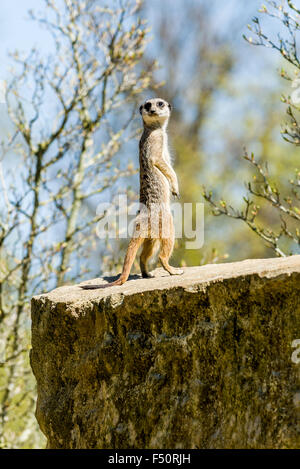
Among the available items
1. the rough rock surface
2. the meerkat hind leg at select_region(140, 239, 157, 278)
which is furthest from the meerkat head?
the rough rock surface

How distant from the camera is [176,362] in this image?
3.48 metres

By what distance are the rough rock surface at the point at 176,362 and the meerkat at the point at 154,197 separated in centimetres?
23

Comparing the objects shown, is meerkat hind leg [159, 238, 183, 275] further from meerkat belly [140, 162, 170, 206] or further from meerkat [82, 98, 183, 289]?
meerkat belly [140, 162, 170, 206]

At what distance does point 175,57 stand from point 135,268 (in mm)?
10076

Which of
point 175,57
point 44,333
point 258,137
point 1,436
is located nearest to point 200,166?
point 258,137

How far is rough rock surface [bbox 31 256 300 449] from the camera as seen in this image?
10.5 ft

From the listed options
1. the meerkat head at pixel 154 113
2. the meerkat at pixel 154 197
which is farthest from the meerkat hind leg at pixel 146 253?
the meerkat head at pixel 154 113

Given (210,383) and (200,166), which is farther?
(200,166)

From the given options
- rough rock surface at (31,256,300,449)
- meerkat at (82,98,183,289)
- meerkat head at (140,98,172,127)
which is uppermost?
meerkat head at (140,98,172,127)

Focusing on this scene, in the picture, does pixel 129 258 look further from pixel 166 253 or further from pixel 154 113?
pixel 154 113

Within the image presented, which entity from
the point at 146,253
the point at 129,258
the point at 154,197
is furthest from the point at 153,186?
the point at 129,258

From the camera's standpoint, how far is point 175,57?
624 inches

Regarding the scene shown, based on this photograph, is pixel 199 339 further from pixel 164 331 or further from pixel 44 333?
pixel 44 333

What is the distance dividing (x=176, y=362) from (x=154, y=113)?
2.01m
